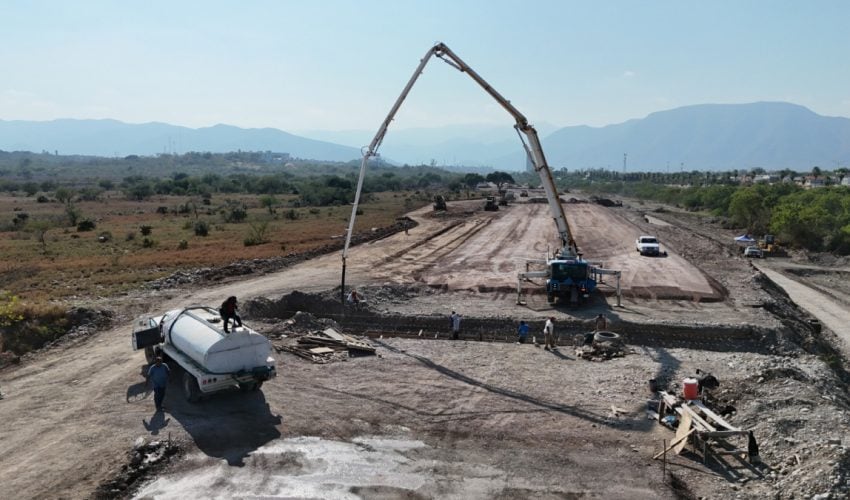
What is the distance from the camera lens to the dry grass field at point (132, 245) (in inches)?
1316

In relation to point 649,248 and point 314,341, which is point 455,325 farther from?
point 649,248

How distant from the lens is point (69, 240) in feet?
174

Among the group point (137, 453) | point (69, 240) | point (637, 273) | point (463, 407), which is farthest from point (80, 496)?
point (69, 240)

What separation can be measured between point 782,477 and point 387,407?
31.9 ft

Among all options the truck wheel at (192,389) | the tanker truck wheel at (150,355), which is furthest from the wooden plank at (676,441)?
the tanker truck wheel at (150,355)

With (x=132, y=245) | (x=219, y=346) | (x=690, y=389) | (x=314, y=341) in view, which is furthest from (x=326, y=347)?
(x=132, y=245)

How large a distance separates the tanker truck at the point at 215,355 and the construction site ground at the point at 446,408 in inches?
31.7

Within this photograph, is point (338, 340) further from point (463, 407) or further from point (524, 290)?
point (524, 290)

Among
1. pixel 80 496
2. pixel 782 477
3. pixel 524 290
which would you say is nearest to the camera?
pixel 80 496

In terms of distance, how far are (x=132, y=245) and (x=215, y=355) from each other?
38.9 meters

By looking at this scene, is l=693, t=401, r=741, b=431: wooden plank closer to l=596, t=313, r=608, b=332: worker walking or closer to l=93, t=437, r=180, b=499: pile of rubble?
l=596, t=313, r=608, b=332: worker walking

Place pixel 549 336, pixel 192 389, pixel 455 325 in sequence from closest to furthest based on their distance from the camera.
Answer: pixel 192 389, pixel 549 336, pixel 455 325

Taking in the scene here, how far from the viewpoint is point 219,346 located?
15.6 metres

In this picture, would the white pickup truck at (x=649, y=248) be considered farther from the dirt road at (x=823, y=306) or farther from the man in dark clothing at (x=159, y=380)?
the man in dark clothing at (x=159, y=380)
